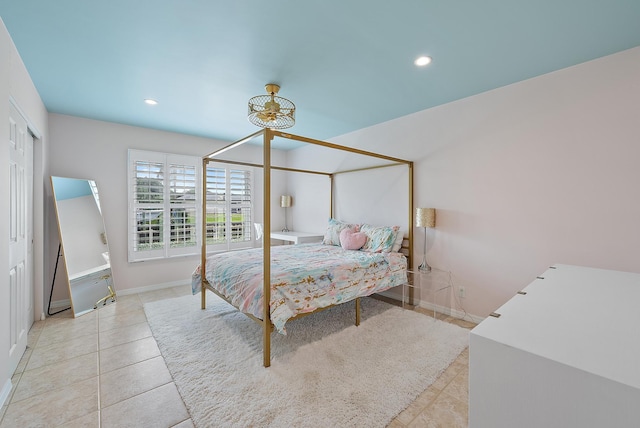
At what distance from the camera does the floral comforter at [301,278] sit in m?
2.34

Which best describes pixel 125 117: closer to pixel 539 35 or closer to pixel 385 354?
pixel 385 354

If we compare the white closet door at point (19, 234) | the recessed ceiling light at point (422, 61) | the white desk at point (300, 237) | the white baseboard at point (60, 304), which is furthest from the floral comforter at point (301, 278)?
the recessed ceiling light at point (422, 61)

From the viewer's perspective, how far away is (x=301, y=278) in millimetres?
2475

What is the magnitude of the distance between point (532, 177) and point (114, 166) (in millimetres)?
5255

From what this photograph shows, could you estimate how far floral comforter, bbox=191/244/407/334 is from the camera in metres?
2.34

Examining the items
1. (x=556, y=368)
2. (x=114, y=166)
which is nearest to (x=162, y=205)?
(x=114, y=166)

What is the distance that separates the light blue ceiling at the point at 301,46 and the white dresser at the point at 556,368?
5.96 feet

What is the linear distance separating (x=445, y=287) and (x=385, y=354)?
4.54 feet

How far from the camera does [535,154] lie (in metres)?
2.61

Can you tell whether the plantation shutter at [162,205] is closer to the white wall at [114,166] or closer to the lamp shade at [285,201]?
the white wall at [114,166]

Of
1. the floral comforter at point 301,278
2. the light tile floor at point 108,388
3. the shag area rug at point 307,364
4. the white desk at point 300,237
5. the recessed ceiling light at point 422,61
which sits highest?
the recessed ceiling light at point 422,61

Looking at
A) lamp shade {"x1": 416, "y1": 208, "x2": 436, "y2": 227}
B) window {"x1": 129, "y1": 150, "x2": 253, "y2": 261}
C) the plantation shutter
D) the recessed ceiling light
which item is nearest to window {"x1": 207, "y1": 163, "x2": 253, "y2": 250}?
window {"x1": 129, "y1": 150, "x2": 253, "y2": 261}

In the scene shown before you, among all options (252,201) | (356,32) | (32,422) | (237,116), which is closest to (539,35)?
(356,32)

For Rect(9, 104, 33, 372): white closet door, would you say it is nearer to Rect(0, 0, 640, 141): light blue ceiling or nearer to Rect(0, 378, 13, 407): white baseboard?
Rect(0, 378, 13, 407): white baseboard
